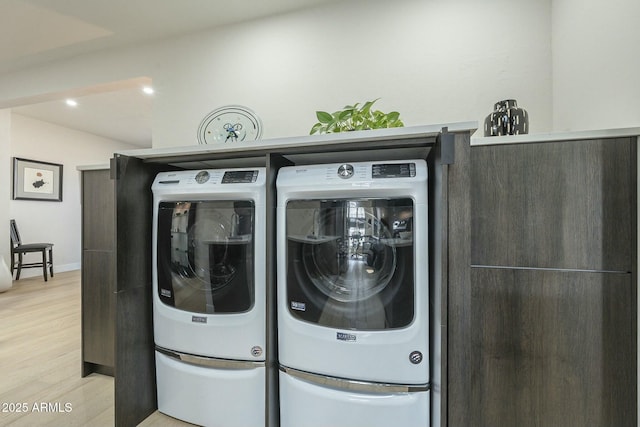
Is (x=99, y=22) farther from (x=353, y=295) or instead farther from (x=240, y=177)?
(x=353, y=295)

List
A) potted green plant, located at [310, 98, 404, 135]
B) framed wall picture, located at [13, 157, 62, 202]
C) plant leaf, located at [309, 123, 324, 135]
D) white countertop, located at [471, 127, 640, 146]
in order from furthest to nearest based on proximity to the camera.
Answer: framed wall picture, located at [13, 157, 62, 202], plant leaf, located at [309, 123, 324, 135], potted green plant, located at [310, 98, 404, 135], white countertop, located at [471, 127, 640, 146]

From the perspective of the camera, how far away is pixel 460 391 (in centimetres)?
90

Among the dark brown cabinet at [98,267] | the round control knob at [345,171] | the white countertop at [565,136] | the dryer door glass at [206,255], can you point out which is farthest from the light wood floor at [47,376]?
the white countertop at [565,136]

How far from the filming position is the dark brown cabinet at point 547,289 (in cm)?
94

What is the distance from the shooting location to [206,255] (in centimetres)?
134

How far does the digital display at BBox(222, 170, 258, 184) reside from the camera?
48.9 inches

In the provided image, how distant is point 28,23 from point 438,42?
3.13m

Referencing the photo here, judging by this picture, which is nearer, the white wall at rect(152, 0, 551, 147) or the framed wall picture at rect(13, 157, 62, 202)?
the white wall at rect(152, 0, 551, 147)

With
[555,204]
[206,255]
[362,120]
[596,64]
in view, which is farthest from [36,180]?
[596,64]

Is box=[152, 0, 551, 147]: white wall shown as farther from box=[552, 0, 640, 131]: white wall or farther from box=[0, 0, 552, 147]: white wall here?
box=[552, 0, 640, 131]: white wall

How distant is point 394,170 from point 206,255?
3.04 ft

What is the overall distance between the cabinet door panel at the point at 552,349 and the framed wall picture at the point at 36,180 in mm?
6312

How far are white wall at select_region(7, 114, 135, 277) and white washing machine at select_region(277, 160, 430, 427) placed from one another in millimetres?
4747

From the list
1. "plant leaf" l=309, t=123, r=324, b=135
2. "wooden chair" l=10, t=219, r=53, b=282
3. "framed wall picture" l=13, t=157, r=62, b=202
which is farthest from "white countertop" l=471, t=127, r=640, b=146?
"framed wall picture" l=13, t=157, r=62, b=202
